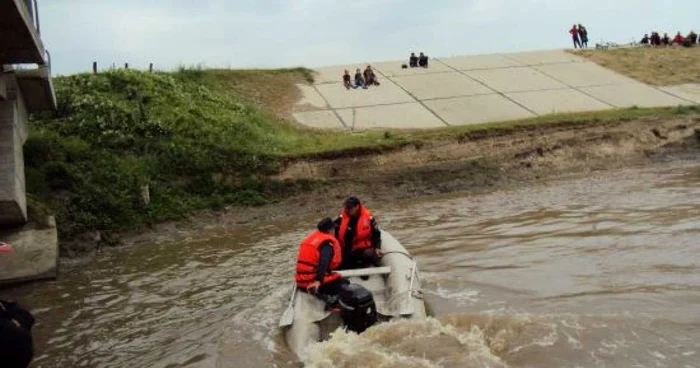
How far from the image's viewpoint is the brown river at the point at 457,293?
7.19 meters

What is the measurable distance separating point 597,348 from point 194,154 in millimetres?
12826

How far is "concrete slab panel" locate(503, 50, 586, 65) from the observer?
31.8 metres

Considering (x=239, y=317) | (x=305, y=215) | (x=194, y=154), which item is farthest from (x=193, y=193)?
(x=239, y=317)

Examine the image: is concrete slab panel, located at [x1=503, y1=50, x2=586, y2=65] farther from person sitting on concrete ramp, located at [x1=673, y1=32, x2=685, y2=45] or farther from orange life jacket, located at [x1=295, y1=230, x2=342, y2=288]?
orange life jacket, located at [x1=295, y1=230, x2=342, y2=288]

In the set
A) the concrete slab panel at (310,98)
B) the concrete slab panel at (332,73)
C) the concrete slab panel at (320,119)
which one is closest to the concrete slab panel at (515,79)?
the concrete slab panel at (332,73)

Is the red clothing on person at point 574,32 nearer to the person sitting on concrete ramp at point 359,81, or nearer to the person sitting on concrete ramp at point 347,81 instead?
the person sitting on concrete ramp at point 359,81

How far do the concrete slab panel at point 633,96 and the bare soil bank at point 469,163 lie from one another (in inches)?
126

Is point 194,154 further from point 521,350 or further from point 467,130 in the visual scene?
point 521,350

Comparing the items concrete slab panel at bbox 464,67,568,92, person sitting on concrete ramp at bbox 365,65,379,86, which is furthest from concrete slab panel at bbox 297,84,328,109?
concrete slab panel at bbox 464,67,568,92

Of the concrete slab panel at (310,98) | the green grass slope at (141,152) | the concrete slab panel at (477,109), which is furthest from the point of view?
the concrete slab panel at (310,98)

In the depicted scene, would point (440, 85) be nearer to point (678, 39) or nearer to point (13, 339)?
point (678, 39)

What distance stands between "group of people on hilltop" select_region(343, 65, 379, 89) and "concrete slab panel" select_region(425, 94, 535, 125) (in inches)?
138

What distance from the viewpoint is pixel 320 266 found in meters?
8.26

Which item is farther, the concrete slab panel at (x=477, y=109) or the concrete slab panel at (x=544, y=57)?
the concrete slab panel at (x=544, y=57)
